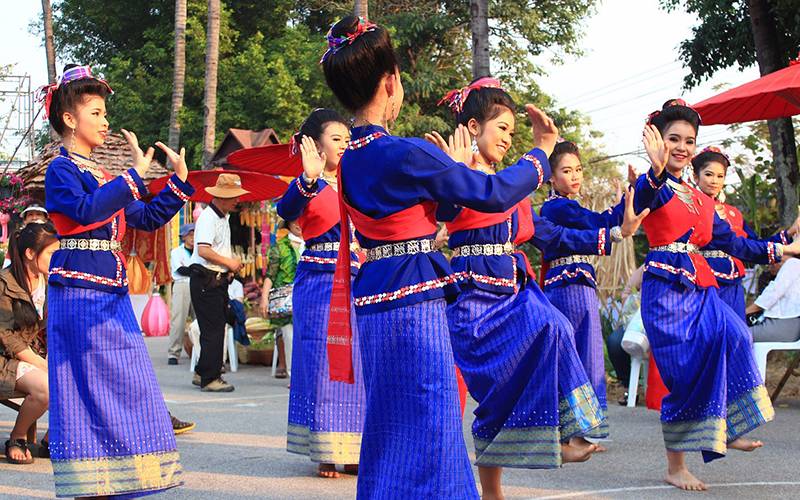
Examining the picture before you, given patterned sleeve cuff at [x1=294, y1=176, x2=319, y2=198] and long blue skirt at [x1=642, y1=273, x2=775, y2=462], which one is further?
patterned sleeve cuff at [x1=294, y1=176, x2=319, y2=198]

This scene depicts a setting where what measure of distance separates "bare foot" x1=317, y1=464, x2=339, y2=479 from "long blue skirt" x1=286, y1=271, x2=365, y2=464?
0.42ft

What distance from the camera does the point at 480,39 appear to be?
1138 centimetres

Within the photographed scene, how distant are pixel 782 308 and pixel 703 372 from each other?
320 cm

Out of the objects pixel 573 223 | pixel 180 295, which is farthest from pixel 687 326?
pixel 180 295

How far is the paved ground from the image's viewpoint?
218 inches

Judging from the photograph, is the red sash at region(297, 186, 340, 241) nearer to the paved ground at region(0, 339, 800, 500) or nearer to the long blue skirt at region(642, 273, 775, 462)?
the paved ground at region(0, 339, 800, 500)

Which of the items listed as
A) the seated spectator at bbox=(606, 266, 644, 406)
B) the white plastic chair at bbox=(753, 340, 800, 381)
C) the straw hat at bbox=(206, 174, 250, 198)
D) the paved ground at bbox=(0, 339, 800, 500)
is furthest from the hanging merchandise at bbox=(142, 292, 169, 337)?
the white plastic chair at bbox=(753, 340, 800, 381)

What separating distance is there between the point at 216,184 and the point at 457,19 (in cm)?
1707

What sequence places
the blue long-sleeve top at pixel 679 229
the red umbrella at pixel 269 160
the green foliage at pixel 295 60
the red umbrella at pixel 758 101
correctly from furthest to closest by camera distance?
the green foliage at pixel 295 60 → the red umbrella at pixel 269 160 → the red umbrella at pixel 758 101 → the blue long-sleeve top at pixel 679 229

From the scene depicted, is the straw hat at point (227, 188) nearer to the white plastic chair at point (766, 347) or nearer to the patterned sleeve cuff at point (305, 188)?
the patterned sleeve cuff at point (305, 188)

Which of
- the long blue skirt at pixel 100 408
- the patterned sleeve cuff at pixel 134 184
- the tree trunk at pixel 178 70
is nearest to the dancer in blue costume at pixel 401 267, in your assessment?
the patterned sleeve cuff at pixel 134 184

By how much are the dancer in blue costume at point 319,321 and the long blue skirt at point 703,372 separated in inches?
66.6

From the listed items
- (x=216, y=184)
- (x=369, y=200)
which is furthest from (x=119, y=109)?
(x=369, y=200)

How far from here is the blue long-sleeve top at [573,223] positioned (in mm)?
5813
